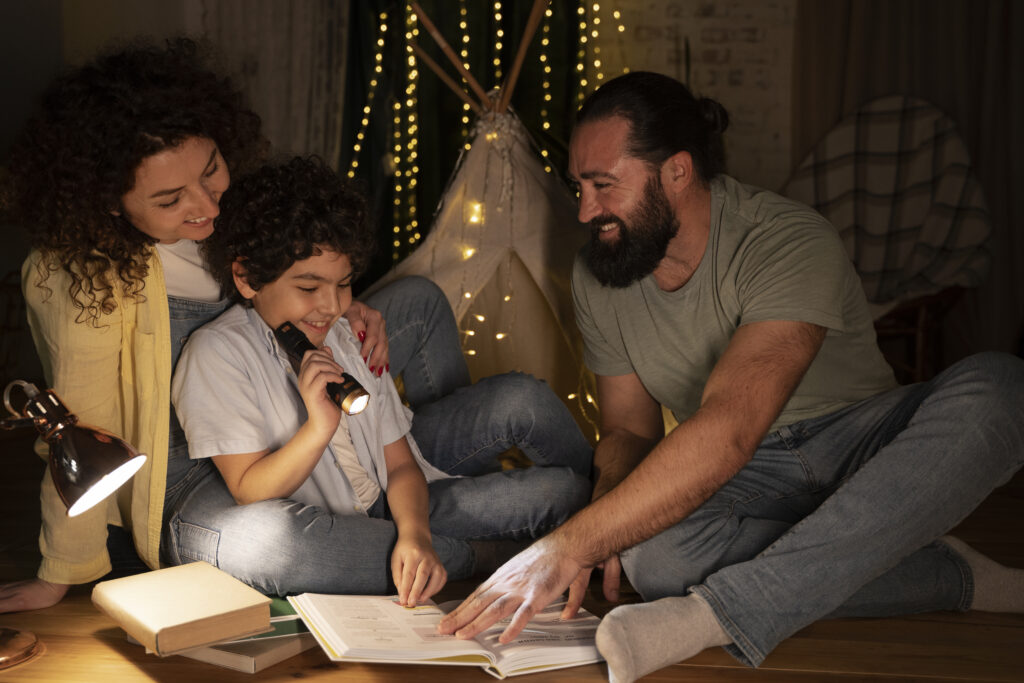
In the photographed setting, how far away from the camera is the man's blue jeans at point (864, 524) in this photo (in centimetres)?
119

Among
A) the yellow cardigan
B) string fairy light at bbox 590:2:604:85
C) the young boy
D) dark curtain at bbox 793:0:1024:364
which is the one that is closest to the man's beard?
the young boy

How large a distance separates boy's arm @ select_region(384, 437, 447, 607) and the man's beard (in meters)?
0.43

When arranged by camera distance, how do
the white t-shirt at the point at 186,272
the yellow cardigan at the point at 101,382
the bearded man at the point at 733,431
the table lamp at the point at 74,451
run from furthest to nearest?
the white t-shirt at the point at 186,272 → the yellow cardigan at the point at 101,382 → the bearded man at the point at 733,431 → the table lamp at the point at 74,451

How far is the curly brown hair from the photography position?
4.56 ft

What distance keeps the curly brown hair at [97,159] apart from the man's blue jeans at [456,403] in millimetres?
467

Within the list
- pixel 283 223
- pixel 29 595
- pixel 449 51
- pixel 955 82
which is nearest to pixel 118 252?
pixel 283 223

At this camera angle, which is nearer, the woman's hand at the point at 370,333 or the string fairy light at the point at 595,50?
the woman's hand at the point at 370,333

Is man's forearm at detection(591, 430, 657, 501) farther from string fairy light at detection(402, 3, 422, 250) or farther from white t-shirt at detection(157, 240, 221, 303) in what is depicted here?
string fairy light at detection(402, 3, 422, 250)

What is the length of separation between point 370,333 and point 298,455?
309 millimetres

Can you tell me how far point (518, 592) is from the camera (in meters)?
1.20

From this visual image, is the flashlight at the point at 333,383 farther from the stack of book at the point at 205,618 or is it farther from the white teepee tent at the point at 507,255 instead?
the white teepee tent at the point at 507,255

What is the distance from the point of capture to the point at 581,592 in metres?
1.29

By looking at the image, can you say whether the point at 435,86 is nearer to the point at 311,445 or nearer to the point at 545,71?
the point at 545,71

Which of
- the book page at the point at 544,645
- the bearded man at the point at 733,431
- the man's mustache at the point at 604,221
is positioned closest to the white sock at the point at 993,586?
the bearded man at the point at 733,431
